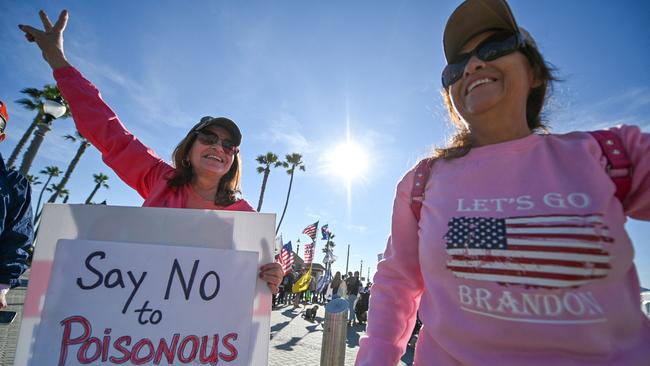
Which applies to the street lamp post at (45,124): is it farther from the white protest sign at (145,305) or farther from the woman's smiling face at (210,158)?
the white protest sign at (145,305)

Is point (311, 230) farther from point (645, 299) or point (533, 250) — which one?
point (533, 250)

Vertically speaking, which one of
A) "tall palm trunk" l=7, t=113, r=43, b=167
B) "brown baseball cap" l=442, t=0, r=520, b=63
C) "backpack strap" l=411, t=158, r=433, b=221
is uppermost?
"tall palm trunk" l=7, t=113, r=43, b=167

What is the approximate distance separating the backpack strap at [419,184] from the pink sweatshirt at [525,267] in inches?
2.8

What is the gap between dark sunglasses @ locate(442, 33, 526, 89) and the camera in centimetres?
122

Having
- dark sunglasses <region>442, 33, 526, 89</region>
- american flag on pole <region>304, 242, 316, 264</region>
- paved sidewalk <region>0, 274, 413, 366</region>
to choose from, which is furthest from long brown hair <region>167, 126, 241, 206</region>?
american flag on pole <region>304, 242, 316, 264</region>

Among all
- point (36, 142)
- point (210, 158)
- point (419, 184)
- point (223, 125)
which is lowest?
point (419, 184)

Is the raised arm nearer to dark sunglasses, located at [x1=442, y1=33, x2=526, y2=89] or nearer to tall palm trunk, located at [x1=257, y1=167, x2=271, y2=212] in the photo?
dark sunglasses, located at [x1=442, y1=33, x2=526, y2=89]

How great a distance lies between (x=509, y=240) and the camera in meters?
0.89

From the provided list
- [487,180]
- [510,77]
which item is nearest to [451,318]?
[487,180]

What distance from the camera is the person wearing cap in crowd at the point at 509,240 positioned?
2.56ft

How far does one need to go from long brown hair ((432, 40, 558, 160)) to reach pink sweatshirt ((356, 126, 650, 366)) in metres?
0.12

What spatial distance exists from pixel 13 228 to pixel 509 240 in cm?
352

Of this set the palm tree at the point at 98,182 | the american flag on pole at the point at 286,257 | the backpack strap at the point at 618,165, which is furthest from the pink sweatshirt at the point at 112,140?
the palm tree at the point at 98,182

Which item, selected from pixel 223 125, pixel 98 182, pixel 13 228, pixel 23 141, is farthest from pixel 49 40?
pixel 98 182
